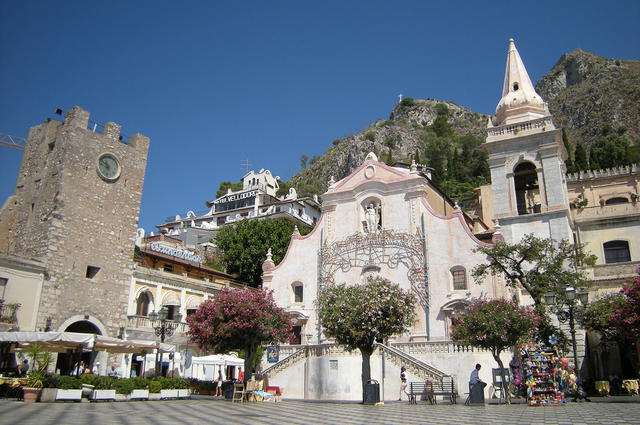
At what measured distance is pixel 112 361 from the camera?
3269 cm

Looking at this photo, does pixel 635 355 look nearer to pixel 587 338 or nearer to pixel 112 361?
pixel 587 338

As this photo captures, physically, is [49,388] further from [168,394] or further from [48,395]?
[168,394]

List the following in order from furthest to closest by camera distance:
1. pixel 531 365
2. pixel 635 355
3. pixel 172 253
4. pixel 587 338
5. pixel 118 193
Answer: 1. pixel 172 253
2. pixel 118 193
3. pixel 587 338
4. pixel 635 355
5. pixel 531 365

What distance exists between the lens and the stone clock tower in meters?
31.0

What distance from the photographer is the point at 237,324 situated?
25.3 m

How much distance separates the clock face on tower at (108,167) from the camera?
35.0 metres

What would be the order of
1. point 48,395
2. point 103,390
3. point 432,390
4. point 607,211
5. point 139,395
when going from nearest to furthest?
point 48,395 → point 432,390 → point 103,390 → point 139,395 → point 607,211

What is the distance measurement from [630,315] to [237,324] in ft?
59.4

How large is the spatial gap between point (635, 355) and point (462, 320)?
11777 mm

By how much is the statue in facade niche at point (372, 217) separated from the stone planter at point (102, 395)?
20.2 meters

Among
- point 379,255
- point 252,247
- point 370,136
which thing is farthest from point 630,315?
point 370,136

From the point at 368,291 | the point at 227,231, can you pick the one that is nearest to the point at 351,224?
the point at 368,291

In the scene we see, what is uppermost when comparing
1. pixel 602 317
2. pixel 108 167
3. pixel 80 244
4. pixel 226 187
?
pixel 226 187

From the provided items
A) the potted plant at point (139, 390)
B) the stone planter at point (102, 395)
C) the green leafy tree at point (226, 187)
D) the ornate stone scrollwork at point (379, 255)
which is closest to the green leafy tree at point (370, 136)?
the green leafy tree at point (226, 187)
